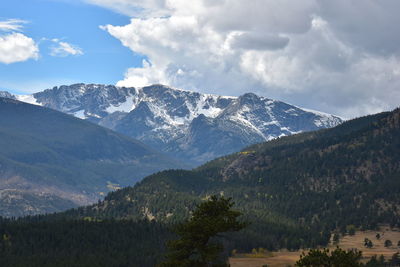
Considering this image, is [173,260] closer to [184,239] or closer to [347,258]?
[184,239]

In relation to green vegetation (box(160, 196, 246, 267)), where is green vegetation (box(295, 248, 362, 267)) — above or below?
below

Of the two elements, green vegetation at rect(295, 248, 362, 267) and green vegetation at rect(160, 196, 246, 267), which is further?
green vegetation at rect(160, 196, 246, 267)

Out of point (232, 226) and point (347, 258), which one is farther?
point (232, 226)

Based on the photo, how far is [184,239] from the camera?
95875mm

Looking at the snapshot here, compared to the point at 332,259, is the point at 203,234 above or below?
above

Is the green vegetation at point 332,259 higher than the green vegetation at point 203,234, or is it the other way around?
the green vegetation at point 203,234

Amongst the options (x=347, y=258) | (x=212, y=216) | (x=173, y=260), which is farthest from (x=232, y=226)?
(x=347, y=258)

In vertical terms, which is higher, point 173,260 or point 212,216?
point 212,216

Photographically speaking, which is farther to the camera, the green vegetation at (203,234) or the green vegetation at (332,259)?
the green vegetation at (203,234)

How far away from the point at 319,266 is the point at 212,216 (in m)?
18.8

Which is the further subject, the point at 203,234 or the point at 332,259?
the point at 203,234

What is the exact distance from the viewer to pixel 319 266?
306ft

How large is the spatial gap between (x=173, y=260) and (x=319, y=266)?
2317cm

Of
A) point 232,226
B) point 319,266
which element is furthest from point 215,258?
point 319,266
